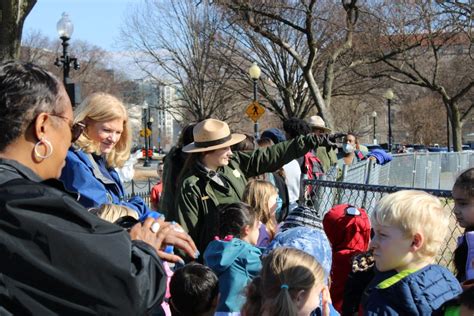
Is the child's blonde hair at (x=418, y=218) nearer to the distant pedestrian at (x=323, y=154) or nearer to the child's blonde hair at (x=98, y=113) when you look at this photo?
the child's blonde hair at (x=98, y=113)

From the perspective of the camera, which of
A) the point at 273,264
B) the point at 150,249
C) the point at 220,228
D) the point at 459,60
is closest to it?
the point at 150,249

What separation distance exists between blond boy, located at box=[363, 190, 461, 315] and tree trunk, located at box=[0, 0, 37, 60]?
27.3 feet

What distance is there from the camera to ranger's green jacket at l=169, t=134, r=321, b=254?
4.26 meters

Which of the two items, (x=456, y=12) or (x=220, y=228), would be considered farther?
(x=456, y=12)

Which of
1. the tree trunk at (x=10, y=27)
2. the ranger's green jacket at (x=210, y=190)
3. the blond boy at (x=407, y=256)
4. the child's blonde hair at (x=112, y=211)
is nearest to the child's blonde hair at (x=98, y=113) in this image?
Result: the child's blonde hair at (x=112, y=211)

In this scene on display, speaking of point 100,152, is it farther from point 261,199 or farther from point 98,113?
point 261,199

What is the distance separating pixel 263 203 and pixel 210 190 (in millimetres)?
440

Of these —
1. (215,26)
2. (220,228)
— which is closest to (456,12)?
(215,26)

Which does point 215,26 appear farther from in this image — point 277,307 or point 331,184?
point 277,307

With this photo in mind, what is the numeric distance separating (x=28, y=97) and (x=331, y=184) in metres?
3.54

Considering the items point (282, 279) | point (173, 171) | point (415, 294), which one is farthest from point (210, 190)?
point (415, 294)

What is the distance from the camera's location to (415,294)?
248cm

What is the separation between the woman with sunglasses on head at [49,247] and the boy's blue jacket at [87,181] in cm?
144

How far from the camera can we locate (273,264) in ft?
9.15
